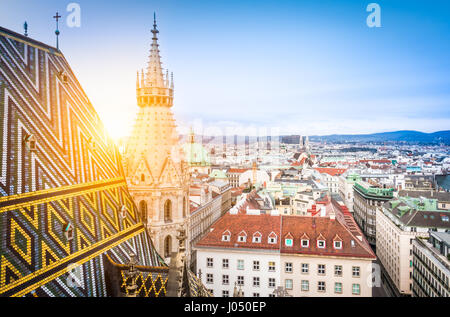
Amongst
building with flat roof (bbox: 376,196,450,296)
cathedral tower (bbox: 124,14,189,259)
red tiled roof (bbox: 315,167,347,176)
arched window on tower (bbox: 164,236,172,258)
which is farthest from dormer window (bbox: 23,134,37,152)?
red tiled roof (bbox: 315,167,347,176)

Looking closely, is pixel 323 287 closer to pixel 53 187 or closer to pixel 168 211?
pixel 168 211

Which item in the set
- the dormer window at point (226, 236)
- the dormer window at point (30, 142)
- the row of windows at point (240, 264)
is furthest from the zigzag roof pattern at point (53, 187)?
the dormer window at point (226, 236)

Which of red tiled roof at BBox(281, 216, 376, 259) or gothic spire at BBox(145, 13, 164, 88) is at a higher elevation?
gothic spire at BBox(145, 13, 164, 88)

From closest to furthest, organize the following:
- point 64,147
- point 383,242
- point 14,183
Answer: point 14,183 → point 64,147 → point 383,242

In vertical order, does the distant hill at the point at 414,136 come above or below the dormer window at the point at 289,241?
above

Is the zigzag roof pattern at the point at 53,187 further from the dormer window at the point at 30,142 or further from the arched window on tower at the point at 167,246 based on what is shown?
the arched window on tower at the point at 167,246

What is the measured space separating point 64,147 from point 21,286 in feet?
17.6

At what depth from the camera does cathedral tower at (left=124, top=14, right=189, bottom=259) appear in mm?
20719

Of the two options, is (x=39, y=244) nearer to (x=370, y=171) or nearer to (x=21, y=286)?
(x=21, y=286)

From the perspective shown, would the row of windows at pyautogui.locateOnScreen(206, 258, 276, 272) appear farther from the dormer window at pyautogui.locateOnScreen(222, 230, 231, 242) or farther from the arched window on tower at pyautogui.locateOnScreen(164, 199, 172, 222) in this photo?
the arched window on tower at pyautogui.locateOnScreen(164, 199, 172, 222)

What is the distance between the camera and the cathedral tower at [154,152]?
2072 centimetres

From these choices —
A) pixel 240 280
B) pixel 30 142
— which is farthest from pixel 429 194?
pixel 30 142

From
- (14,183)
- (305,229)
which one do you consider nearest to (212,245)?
(305,229)

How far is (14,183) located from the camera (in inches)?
398
